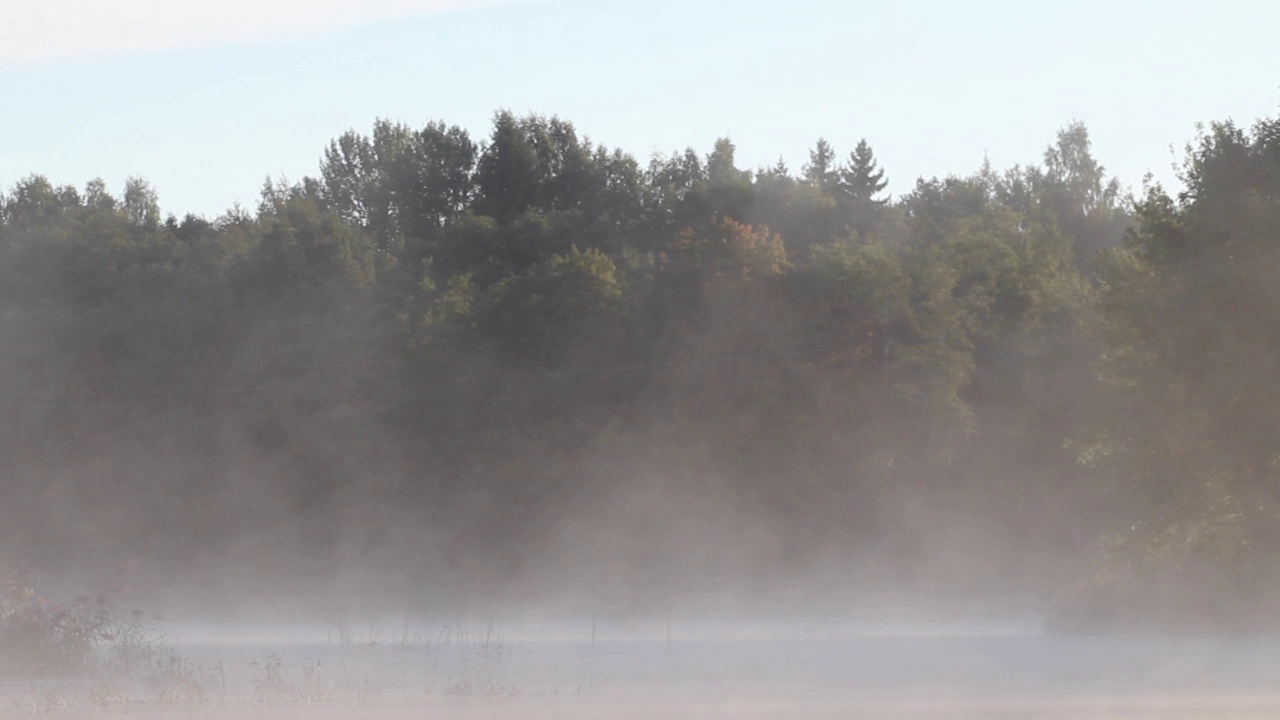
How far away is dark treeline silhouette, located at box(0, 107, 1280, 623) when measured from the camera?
27.0 metres

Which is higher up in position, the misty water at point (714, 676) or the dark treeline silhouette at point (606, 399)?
the dark treeline silhouette at point (606, 399)

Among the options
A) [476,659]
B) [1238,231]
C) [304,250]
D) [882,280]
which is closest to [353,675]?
[476,659]

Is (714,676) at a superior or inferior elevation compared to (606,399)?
inferior

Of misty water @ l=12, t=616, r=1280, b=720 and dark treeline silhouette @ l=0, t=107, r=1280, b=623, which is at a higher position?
dark treeline silhouette @ l=0, t=107, r=1280, b=623

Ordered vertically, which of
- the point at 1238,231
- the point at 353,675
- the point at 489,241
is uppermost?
the point at 489,241

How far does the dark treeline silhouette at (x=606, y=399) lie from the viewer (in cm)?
2703

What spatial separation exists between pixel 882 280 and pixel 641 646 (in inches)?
412

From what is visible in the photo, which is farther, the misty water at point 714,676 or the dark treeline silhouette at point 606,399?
the dark treeline silhouette at point 606,399

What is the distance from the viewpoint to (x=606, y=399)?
29812mm

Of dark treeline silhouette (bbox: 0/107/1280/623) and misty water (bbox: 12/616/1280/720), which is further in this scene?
dark treeline silhouette (bbox: 0/107/1280/623)

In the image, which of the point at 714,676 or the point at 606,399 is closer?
the point at 714,676

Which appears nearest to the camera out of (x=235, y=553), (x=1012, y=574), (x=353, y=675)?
(x=353, y=675)

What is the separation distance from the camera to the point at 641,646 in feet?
66.7

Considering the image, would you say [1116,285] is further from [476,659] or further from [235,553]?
[235,553]
